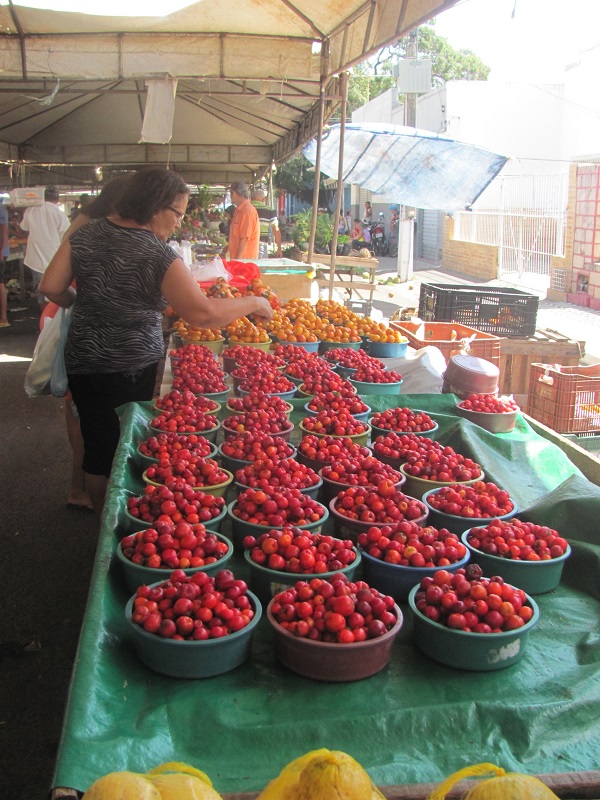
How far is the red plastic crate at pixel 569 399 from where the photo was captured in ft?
17.4

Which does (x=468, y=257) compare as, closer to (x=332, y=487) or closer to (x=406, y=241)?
(x=406, y=241)

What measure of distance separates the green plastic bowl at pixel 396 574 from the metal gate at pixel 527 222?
49.5ft

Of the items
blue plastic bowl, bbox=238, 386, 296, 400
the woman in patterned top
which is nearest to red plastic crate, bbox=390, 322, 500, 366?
blue plastic bowl, bbox=238, 386, 296, 400

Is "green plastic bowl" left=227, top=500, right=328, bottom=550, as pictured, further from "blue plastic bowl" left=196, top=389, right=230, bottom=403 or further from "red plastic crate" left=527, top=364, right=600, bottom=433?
"red plastic crate" left=527, top=364, right=600, bottom=433

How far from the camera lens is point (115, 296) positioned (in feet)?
10.7

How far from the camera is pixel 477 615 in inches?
73.0

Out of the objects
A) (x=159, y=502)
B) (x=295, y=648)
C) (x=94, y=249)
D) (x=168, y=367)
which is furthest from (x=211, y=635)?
(x=168, y=367)

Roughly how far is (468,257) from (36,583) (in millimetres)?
18896

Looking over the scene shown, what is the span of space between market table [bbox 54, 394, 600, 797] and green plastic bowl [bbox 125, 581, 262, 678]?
27 mm

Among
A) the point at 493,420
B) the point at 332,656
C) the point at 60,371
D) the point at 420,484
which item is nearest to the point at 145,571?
the point at 332,656

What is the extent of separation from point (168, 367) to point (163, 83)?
3274 mm

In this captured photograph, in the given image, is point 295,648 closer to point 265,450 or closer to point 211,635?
point 211,635

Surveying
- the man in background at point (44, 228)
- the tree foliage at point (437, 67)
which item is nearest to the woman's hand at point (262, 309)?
the man in background at point (44, 228)

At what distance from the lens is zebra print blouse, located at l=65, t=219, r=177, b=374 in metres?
3.17
